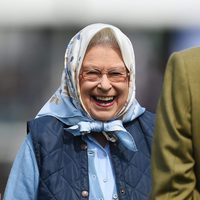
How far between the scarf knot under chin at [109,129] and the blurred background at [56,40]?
1.89 m

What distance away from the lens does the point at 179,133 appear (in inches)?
73.7

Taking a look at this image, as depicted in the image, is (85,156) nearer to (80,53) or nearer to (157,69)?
(80,53)

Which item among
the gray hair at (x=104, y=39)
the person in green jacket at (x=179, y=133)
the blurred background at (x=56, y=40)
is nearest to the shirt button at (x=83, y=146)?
the gray hair at (x=104, y=39)

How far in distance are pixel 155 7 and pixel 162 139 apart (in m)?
3.17

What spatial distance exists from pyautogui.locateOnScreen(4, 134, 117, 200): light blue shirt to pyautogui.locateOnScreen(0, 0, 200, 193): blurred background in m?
1.97

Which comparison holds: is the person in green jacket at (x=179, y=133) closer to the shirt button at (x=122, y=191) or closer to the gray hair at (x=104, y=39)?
the shirt button at (x=122, y=191)

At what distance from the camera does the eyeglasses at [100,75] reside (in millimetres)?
2990

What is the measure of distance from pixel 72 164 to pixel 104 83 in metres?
0.39

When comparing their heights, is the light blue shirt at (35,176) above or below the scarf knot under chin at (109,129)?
below

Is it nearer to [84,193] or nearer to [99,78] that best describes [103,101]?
[99,78]

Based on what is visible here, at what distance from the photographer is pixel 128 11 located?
4.93 meters

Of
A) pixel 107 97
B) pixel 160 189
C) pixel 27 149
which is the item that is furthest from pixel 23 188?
pixel 160 189

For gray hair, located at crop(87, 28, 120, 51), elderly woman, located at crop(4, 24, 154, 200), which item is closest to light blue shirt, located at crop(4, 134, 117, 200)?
elderly woman, located at crop(4, 24, 154, 200)

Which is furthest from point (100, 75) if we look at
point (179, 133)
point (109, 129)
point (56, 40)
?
point (56, 40)
